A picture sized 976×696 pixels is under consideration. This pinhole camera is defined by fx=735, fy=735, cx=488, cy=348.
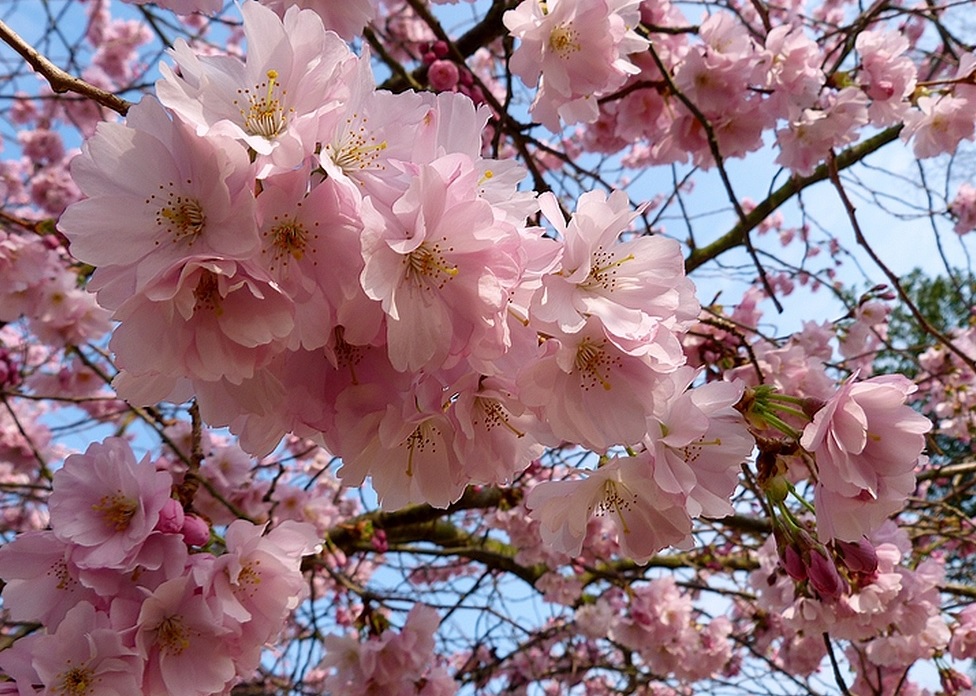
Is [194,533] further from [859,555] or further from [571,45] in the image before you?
[571,45]

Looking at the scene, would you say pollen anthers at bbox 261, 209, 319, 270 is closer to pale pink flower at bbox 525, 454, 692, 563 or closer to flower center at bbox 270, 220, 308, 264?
→ flower center at bbox 270, 220, 308, 264

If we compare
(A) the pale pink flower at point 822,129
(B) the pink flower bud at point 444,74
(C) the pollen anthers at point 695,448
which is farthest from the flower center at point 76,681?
(A) the pale pink flower at point 822,129

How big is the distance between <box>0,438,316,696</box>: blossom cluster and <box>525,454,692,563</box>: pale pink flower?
415 millimetres

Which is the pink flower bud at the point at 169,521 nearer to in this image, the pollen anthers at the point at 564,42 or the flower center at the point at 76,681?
the flower center at the point at 76,681

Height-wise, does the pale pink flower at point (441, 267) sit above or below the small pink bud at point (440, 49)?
below

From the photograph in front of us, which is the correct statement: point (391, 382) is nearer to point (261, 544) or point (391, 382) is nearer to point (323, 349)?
point (323, 349)

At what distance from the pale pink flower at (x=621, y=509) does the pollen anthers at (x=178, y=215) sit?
52 cm

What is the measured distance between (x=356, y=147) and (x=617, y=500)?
53cm

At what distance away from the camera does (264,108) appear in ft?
2.33

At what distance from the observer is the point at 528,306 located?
729 mm

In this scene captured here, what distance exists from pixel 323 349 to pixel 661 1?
1.70 m

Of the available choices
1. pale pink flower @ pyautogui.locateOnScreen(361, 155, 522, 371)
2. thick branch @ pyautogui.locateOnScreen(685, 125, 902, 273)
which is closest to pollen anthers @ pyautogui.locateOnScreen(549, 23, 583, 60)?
pale pink flower @ pyautogui.locateOnScreen(361, 155, 522, 371)

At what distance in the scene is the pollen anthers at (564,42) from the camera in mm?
1374

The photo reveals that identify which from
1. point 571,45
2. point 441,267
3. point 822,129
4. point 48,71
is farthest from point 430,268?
point 822,129
